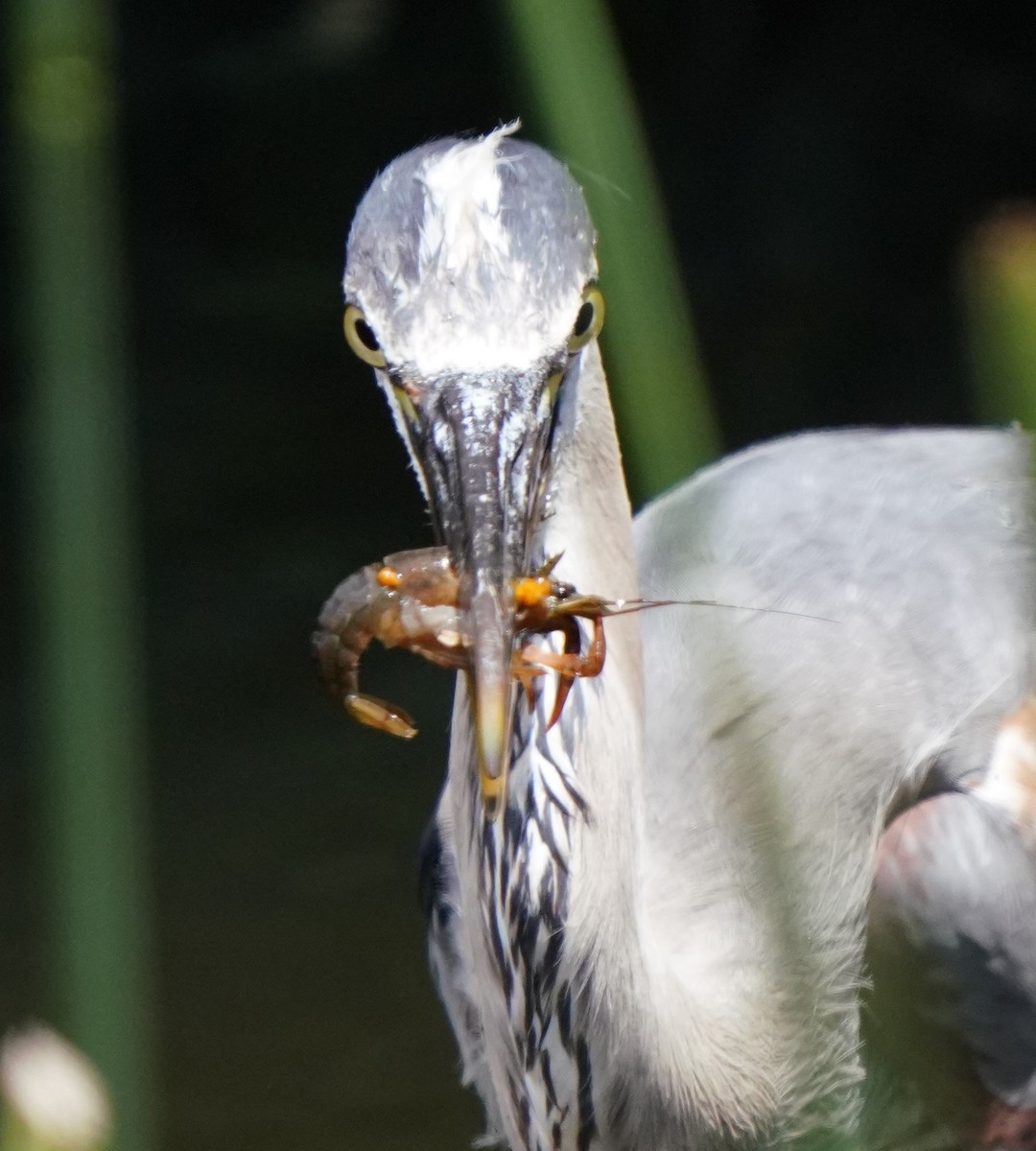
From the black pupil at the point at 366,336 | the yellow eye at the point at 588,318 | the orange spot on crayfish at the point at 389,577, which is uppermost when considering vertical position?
the black pupil at the point at 366,336

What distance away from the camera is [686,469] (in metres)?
0.70

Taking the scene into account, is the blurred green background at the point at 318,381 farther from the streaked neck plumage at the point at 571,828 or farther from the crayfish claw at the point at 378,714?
the crayfish claw at the point at 378,714

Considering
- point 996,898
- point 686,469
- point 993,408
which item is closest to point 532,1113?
point 996,898

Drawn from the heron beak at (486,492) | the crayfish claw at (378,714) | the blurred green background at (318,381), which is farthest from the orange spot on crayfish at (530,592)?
the blurred green background at (318,381)

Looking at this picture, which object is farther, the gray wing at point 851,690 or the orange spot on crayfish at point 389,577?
the gray wing at point 851,690

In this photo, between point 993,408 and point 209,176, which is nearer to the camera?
point 993,408

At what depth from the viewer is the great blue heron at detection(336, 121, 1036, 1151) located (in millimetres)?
1208

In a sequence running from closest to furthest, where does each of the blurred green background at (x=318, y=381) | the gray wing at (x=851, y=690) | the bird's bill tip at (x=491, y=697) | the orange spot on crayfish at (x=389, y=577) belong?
the bird's bill tip at (x=491, y=697) → the orange spot on crayfish at (x=389, y=577) → the gray wing at (x=851, y=690) → the blurred green background at (x=318, y=381)

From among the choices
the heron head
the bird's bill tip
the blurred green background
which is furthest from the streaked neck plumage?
the blurred green background

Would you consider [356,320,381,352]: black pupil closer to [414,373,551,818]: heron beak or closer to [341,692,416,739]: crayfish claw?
[414,373,551,818]: heron beak

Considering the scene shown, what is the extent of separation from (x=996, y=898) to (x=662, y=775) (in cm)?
36

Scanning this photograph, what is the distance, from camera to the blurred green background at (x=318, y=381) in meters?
3.01

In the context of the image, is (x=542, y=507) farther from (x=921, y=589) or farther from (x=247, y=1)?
(x=247, y=1)

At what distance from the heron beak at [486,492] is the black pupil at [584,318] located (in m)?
0.11
